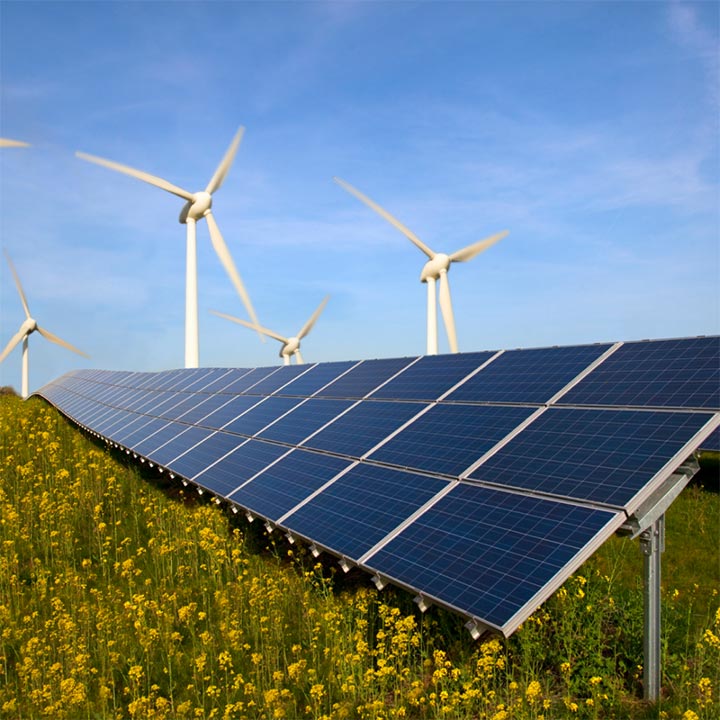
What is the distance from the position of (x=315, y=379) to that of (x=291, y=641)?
11.0m

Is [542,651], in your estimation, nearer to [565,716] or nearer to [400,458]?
[565,716]

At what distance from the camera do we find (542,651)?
8727 millimetres

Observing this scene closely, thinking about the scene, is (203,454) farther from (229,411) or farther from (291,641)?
(291,641)

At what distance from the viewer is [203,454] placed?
1605cm

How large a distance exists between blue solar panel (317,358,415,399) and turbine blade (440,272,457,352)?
842 inches

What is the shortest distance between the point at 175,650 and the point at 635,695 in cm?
654

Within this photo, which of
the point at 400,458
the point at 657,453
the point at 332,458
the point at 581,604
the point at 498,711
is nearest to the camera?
the point at 498,711

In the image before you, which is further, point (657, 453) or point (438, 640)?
point (438, 640)

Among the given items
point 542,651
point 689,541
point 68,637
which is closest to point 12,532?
point 68,637

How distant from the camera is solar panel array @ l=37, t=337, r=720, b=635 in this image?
7270 mm

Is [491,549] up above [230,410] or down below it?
below

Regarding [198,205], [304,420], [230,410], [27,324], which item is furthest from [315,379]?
[27,324]

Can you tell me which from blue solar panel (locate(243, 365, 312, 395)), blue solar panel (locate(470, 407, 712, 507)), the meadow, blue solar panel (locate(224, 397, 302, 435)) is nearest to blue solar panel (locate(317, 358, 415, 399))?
blue solar panel (locate(224, 397, 302, 435))

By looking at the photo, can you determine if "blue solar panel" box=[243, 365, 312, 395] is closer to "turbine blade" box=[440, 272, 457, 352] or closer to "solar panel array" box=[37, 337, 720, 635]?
"solar panel array" box=[37, 337, 720, 635]
